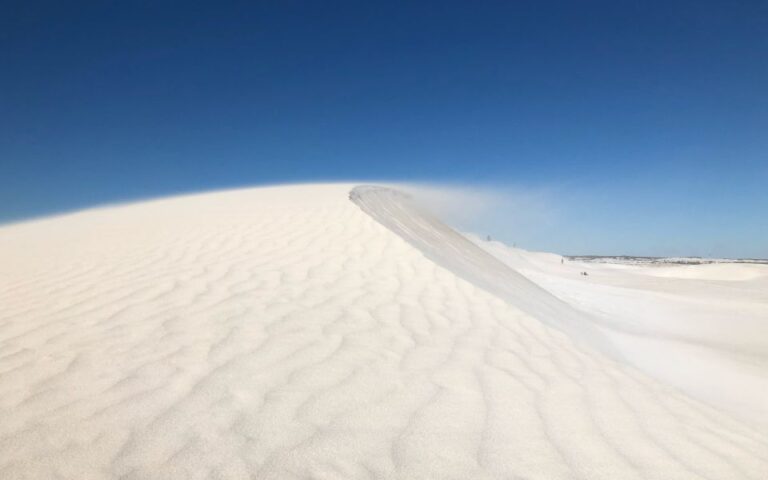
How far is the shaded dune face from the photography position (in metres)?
1.91

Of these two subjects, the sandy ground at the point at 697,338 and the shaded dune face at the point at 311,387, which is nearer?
the shaded dune face at the point at 311,387

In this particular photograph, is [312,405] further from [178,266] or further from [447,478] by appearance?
[178,266]

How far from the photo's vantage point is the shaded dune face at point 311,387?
191cm

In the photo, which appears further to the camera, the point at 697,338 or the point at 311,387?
the point at 697,338

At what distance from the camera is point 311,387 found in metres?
2.46

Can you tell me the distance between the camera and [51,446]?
1877 millimetres

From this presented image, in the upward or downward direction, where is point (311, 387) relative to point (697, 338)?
upward

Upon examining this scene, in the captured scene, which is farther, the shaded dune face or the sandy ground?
the sandy ground

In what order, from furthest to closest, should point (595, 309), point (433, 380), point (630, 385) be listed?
point (595, 309) < point (630, 385) < point (433, 380)

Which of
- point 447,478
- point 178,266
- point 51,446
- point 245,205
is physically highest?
point 245,205

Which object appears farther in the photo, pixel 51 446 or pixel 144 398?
pixel 144 398

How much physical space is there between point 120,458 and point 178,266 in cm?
316

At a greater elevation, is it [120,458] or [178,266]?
[178,266]

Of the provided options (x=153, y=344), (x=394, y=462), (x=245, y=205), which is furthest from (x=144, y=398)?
(x=245, y=205)
